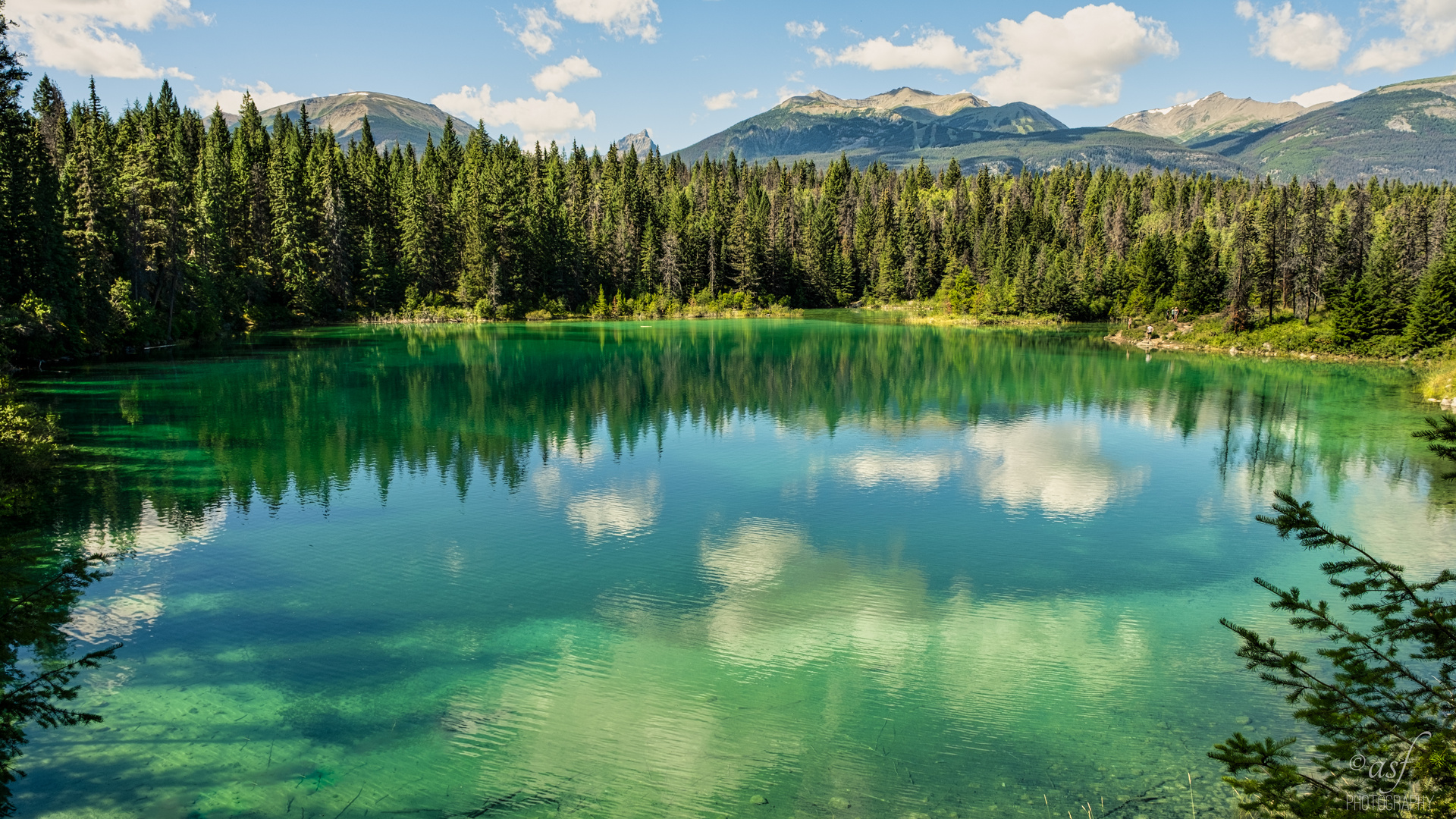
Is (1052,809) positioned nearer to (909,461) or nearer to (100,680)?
(100,680)

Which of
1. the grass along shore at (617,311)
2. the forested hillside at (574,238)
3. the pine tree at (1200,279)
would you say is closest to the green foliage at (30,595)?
the forested hillside at (574,238)

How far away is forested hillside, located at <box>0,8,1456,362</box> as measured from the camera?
47.4m

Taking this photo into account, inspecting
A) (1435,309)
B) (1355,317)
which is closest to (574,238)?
(1355,317)

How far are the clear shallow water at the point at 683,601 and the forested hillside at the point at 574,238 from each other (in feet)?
41.1

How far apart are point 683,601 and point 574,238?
272 ft

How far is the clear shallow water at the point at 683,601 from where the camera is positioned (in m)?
9.29

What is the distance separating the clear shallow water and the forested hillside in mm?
12541

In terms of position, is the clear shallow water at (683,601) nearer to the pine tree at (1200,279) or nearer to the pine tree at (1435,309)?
the pine tree at (1435,309)

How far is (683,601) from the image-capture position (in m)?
14.2

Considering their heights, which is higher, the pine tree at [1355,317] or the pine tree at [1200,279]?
the pine tree at [1200,279]

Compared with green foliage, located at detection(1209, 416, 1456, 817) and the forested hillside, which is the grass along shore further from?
green foliage, located at detection(1209, 416, 1456, 817)

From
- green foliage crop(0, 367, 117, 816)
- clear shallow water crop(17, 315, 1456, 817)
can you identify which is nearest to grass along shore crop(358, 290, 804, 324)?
clear shallow water crop(17, 315, 1456, 817)

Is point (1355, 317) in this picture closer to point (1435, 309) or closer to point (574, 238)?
point (1435, 309)

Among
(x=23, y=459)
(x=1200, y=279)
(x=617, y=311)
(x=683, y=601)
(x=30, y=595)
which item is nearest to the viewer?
(x=30, y=595)
